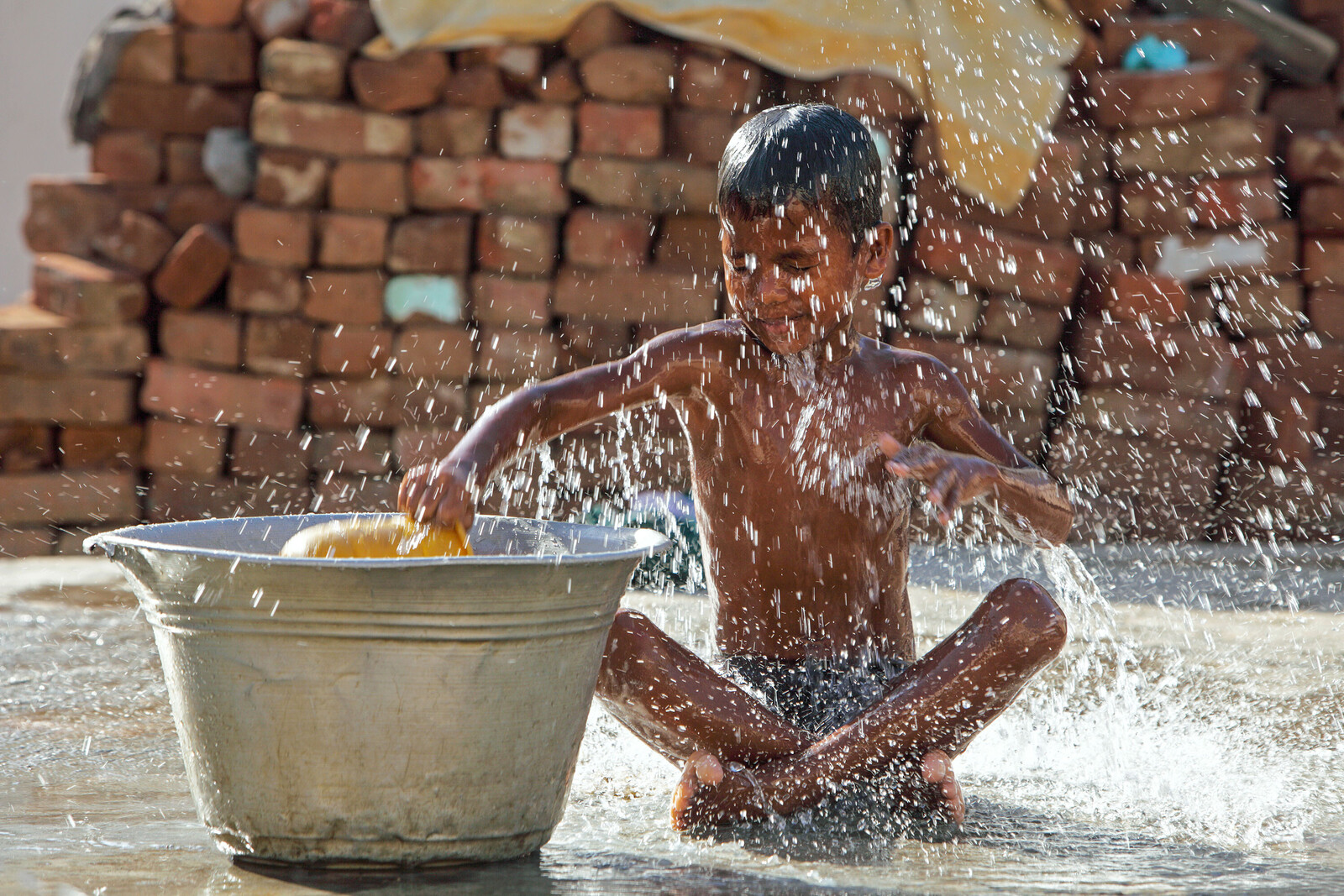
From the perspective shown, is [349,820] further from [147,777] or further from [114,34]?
[114,34]

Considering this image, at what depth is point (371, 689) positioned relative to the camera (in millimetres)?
1638

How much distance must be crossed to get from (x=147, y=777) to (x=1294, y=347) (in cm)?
412

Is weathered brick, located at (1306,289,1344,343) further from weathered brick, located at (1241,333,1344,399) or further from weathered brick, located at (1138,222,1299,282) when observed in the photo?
weathered brick, located at (1138,222,1299,282)

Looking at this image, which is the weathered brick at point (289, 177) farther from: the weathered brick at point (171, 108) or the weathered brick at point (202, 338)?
the weathered brick at point (202, 338)

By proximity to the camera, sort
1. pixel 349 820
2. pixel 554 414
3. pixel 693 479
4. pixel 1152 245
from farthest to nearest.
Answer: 1. pixel 1152 245
2. pixel 693 479
3. pixel 554 414
4. pixel 349 820

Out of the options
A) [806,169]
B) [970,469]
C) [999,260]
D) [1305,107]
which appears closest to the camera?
[970,469]

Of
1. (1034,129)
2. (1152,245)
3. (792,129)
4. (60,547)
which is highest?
(792,129)

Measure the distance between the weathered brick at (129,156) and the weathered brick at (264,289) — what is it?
0.49 metres

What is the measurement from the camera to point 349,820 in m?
1.68

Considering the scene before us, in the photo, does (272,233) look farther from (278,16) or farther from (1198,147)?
(1198,147)

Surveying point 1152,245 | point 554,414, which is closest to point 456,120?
point 1152,245

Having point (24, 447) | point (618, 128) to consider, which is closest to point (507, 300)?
point (618, 128)

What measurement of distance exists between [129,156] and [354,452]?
48.5 inches

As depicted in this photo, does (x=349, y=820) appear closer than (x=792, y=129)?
Yes
